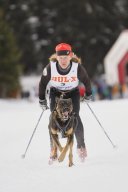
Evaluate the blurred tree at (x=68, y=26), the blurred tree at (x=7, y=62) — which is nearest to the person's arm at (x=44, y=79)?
the blurred tree at (x=7, y=62)

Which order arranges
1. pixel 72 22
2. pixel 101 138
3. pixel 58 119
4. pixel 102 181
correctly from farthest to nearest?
pixel 72 22 → pixel 101 138 → pixel 58 119 → pixel 102 181

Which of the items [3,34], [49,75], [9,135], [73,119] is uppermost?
[3,34]

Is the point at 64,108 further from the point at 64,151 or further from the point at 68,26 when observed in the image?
the point at 68,26

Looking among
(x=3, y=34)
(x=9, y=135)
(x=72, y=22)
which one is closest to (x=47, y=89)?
(x=9, y=135)

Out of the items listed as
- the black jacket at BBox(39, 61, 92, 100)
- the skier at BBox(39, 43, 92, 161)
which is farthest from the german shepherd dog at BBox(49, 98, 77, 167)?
the black jacket at BBox(39, 61, 92, 100)

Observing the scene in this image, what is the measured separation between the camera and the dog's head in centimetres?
788

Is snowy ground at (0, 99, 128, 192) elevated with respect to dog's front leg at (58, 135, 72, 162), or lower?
lower

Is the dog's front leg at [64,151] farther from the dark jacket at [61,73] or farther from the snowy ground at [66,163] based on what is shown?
the dark jacket at [61,73]

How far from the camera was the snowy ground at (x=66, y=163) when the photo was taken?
21.0ft

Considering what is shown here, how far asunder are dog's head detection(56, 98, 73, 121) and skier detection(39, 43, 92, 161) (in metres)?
0.31

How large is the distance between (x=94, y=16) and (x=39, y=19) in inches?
267

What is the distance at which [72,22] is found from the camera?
56.1 m

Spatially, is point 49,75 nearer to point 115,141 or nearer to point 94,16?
point 115,141

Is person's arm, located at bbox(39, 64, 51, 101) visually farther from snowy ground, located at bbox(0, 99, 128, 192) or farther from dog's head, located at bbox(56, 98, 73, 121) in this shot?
snowy ground, located at bbox(0, 99, 128, 192)
